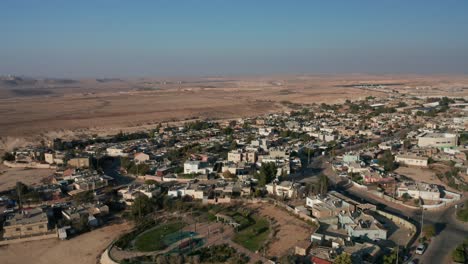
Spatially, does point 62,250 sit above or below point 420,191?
below

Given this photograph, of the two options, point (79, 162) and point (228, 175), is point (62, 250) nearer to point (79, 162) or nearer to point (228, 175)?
point (228, 175)

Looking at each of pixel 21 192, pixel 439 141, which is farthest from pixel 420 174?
pixel 21 192

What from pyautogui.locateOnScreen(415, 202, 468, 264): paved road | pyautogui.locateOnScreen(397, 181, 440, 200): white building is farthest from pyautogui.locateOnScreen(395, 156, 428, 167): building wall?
pyautogui.locateOnScreen(415, 202, 468, 264): paved road

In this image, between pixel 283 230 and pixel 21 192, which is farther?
pixel 21 192

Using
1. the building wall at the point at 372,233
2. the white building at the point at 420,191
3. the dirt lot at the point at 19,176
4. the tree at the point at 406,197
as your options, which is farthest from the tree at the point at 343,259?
the dirt lot at the point at 19,176

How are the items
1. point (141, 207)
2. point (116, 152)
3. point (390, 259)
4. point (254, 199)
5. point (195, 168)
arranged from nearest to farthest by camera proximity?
1. point (390, 259)
2. point (141, 207)
3. point (254, 199)
4. point (195, 168)
5. point (116, 152)

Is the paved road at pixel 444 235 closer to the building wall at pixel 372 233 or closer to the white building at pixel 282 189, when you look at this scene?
the building wall at pixel 372 233

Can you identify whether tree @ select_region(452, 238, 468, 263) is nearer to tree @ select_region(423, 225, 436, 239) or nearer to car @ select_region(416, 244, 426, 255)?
car @ select_region(416, 244, 426, 255)
